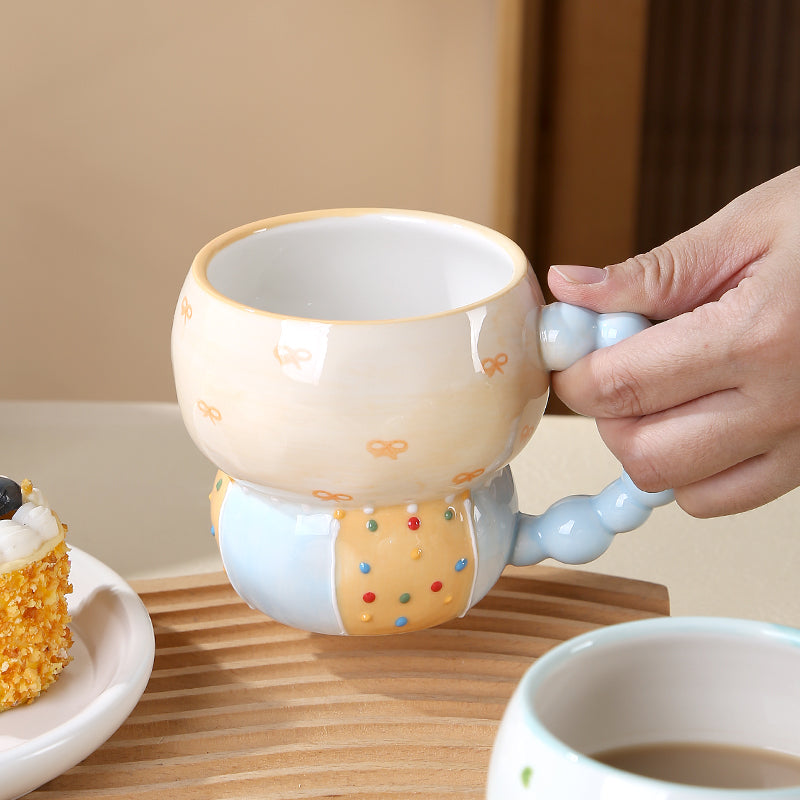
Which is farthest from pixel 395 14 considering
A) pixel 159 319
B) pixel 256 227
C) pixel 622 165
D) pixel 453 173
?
pixel 256 227

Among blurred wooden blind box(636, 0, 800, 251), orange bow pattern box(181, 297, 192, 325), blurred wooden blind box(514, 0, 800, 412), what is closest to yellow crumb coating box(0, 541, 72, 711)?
orange bow pattern box(181, 297, 192, 325)

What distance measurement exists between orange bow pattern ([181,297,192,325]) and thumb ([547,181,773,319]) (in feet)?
0.51

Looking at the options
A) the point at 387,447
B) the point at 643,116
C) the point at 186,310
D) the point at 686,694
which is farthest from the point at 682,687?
the point at 643,116

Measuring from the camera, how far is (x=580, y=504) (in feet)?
1.65

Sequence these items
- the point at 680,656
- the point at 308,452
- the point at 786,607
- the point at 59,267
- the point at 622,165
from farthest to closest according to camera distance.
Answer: the point at 59,267
the point at 622,165
the point at 786,607
the point at 308,452
the point at 680,656

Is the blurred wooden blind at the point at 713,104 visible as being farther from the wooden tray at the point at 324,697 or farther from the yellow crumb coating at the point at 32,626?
the yellow crumb coating at the point at 32,626

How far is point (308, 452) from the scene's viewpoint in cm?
42

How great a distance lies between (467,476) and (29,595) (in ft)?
0.62

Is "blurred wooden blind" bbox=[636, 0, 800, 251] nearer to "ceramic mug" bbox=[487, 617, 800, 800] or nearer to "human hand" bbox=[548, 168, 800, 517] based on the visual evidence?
"human hand" bbox=[548, 168, 800, 517]

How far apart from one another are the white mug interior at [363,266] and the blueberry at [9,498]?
13 centimetres

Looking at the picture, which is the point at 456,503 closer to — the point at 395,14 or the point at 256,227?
the point at 256,227

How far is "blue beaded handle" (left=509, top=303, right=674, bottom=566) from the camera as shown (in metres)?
0.45

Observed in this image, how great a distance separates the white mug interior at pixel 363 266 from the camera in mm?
517

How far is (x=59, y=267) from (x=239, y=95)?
42 centimetres
